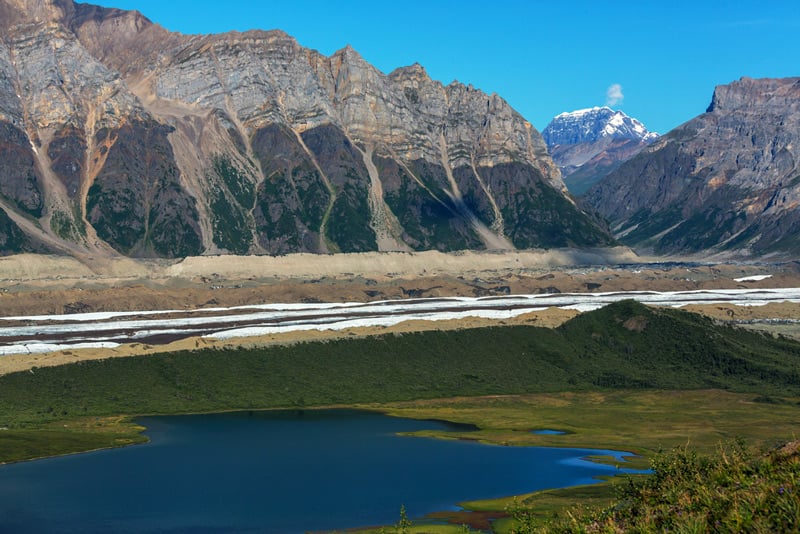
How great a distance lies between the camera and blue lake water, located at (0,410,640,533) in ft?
287

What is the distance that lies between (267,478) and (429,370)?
69.2 meters

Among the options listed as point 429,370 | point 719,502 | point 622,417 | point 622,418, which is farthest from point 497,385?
point 719,502

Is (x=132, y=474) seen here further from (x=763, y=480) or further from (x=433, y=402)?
(x=763, y=480)

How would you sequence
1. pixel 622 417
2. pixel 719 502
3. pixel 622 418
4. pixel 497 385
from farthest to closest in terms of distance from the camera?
pixel 497 385 < pixel 622 417 < pixel 622 418 < pixel 719 502

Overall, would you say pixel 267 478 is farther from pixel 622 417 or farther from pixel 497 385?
pixel 497 385

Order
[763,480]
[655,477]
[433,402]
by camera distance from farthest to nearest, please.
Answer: [433,402] < [655,477] < [763,480]

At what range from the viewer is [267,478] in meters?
105

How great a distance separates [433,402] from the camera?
509 ft

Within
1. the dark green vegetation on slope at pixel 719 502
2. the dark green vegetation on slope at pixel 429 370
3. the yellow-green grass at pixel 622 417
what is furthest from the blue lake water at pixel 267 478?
the dark green vegetation on slope at pixel 719 502

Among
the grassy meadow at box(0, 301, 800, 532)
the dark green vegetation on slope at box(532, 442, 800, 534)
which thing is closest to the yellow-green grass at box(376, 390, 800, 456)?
the grassy meadow at box(0, 301, 800, 532)

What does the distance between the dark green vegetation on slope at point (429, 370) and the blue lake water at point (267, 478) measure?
1675 cm

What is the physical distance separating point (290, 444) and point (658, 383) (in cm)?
6821

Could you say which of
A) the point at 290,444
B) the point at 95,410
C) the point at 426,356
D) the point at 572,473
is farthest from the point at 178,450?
the point at 426,356

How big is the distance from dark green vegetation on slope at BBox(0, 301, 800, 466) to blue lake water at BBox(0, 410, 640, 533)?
16.8 metres
